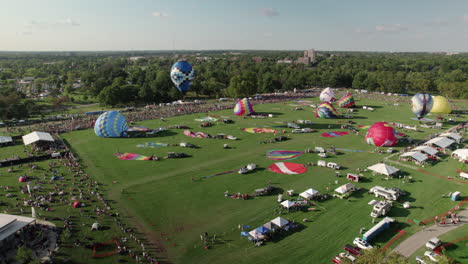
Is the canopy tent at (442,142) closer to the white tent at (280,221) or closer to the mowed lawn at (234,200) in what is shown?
the mowed lawn at (234,200)

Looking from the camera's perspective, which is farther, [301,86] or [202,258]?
[301,86]

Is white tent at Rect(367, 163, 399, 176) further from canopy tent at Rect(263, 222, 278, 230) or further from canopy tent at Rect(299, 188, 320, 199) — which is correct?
canopy tent at Rect(263, 222, 278, 230)

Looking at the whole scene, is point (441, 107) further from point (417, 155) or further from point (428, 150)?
point (417, 155)

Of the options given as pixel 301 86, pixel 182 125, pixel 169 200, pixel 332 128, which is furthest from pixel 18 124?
pixel 301 86

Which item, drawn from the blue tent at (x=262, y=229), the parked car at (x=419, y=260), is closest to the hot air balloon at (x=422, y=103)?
the parked car at (x=419, y=260)

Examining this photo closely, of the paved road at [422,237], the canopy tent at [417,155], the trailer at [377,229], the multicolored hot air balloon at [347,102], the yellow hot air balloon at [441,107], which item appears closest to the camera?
the paved road at [422,237]

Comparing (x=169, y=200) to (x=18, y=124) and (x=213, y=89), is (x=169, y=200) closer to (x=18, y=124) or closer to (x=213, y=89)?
(x=18, y=124)

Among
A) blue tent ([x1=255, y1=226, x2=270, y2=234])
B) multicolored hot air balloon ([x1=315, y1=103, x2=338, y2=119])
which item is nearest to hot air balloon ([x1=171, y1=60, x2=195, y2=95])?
multicolored hot air balloon ([x1=315, y1=103, x2=338, y2=119])

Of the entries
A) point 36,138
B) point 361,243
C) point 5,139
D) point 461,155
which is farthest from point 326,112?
point 5,139
